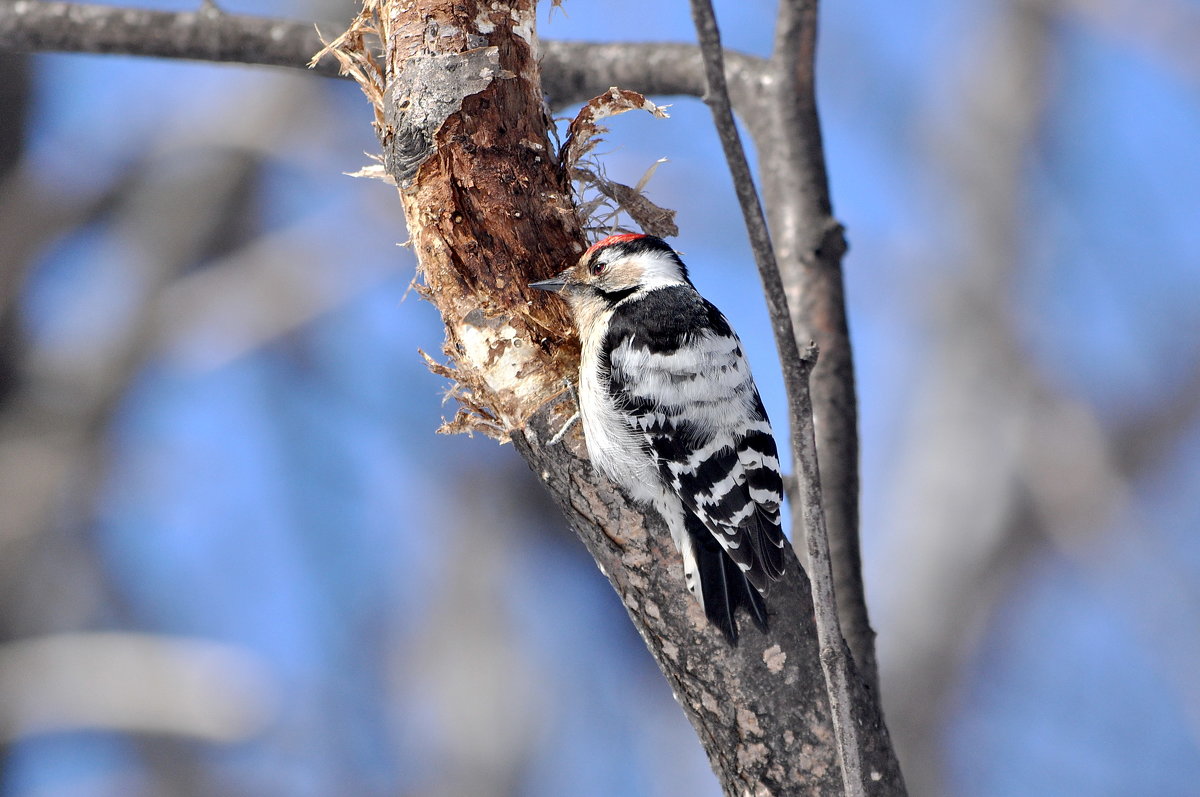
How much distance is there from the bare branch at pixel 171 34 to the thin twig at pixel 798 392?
253 cm

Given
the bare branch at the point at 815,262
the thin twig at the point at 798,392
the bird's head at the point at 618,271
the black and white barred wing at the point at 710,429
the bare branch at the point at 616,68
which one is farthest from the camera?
the bare branch at the point at 616,68

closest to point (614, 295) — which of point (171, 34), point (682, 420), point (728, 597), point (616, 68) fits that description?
point (682, 420)

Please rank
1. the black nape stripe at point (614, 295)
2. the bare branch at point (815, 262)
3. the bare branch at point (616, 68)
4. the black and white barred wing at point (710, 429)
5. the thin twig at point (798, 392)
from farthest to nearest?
the bare branch at point (616, 68), the bare branch at point (815, 262), the black nape stripe at point (614, 295), the black and white barred wing at point (710, 429), the thin twig at point (798, 392)

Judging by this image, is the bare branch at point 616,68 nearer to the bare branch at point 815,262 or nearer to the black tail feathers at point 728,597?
the bare branch at point 815,262

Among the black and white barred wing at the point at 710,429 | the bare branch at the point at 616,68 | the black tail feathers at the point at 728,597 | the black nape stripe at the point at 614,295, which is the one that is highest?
the bare branch at the point at 616,68

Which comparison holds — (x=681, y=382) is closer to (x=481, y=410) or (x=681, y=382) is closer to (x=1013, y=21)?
(x=481, y=410)

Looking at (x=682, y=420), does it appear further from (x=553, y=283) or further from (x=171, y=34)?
(x=171, y=34)

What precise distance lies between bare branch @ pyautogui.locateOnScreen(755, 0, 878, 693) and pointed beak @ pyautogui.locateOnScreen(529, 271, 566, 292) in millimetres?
884

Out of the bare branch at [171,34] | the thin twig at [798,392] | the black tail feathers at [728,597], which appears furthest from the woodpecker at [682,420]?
the bare branch at [171,34]

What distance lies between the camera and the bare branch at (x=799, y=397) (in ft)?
4.73

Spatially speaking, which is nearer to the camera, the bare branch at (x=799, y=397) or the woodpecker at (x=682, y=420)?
the bare branch at (x=799, y=397)

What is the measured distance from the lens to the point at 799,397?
158 centimetres

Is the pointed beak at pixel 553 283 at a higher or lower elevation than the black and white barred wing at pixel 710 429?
higher

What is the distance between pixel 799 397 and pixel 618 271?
128cm
